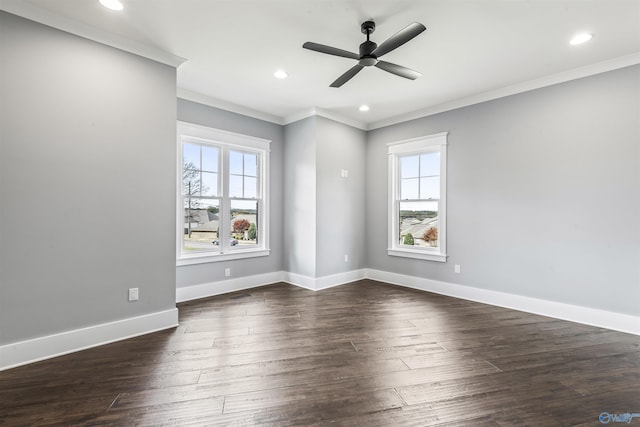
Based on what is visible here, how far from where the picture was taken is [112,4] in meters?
2.23

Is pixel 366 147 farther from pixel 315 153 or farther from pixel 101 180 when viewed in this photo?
pixel 101 180

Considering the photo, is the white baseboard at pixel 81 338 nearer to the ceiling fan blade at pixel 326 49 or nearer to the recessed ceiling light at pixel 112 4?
the recessed ceiling light at pixel 112 4

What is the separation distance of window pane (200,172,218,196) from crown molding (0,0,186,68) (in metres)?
1.54

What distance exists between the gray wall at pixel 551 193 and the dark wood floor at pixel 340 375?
55 cm

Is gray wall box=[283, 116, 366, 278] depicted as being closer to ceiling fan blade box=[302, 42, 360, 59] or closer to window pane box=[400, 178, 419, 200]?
window pane box=[400, 178, 419, 200]

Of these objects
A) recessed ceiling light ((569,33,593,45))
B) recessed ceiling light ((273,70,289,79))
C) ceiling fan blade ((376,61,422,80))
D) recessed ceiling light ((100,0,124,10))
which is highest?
recessed ceiling light ((273,70,289,79))

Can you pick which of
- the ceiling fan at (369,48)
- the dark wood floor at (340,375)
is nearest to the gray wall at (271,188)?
the dark wood floor at (340,375)

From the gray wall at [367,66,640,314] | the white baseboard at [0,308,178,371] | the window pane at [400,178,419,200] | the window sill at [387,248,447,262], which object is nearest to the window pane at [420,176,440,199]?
the window pane at [400,178,419,200]

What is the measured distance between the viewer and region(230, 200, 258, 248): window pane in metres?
4.50

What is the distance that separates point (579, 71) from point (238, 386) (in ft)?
15.3

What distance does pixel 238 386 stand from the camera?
1.97 meters

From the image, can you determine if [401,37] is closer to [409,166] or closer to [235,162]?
[409,166]

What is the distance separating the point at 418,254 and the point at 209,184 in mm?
3461

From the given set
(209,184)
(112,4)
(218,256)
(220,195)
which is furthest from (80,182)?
(218,256)
